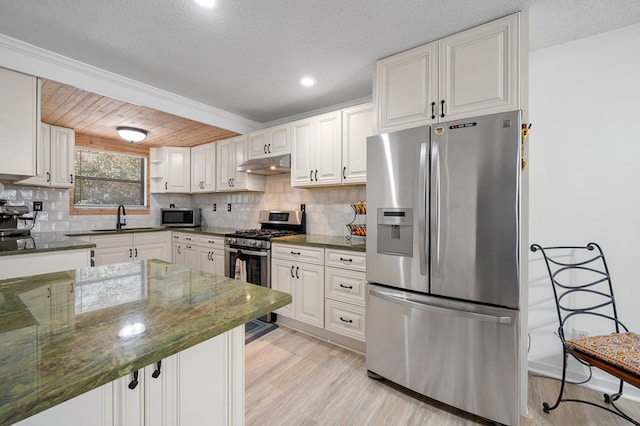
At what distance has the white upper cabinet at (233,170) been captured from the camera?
12.3 ft

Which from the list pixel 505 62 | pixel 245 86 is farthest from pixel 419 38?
pixel 245 86

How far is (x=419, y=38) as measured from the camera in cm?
198

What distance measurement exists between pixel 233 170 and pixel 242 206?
0.65m

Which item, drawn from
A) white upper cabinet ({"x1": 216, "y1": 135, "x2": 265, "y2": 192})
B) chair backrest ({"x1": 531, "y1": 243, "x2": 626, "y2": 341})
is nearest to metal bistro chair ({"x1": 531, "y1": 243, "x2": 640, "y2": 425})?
chair backrest ({"x1": 531, "y1": 243, "x2": 626, "y2": 341})

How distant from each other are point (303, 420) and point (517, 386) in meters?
1.24

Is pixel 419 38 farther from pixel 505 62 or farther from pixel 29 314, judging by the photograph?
pixel 29 314

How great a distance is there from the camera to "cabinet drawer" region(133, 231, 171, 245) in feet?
12.3

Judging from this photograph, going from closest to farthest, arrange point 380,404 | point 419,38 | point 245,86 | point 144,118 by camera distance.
Answer: 1. point 380,404
2. point 419,38
3. point 245,86
4. point 144,118

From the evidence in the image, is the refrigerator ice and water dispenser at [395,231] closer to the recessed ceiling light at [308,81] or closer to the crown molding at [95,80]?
the recessed ceiling light at [308,81]

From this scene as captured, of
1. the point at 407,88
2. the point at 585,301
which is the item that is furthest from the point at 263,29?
the point at 585,301

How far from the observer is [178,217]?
4.51m

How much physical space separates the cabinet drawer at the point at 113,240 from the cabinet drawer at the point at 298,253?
211cm

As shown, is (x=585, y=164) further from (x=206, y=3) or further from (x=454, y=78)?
(x=206, y=3)

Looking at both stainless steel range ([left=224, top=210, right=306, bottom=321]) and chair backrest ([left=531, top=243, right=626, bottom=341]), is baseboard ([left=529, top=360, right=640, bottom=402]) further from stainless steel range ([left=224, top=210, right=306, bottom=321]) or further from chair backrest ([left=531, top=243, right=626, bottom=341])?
stainless steel range ([left=224, top=210, right=306, bottom=321])
